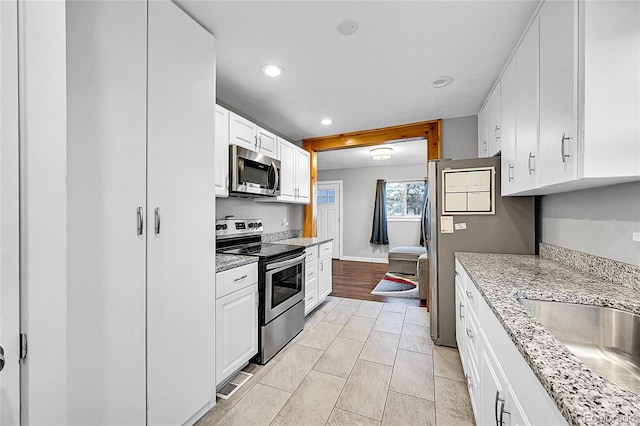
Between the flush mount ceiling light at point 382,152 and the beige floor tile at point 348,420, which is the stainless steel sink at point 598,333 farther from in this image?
the flush mount ceiling light at point 382,152

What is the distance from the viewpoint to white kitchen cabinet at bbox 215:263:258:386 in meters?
1.83

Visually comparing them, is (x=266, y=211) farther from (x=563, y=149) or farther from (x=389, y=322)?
(x=563, y=149)

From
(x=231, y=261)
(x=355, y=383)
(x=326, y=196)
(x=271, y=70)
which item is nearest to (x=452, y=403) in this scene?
(x=355, y=383)

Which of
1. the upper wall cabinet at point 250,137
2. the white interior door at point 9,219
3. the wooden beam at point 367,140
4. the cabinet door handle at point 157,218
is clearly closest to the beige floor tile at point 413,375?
the cabinet door handle at point 157,218

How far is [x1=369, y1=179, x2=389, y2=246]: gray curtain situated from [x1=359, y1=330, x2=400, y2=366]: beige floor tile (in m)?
4.01

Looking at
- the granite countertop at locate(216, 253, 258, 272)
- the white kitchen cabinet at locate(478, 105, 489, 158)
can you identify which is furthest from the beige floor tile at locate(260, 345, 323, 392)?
the white kitchen cabinet at locate(478, 105, 489, 158)

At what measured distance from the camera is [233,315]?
194cm

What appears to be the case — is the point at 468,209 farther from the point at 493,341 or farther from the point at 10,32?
the point at 10,32

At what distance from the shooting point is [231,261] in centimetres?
200

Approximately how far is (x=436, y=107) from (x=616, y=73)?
1997 mm

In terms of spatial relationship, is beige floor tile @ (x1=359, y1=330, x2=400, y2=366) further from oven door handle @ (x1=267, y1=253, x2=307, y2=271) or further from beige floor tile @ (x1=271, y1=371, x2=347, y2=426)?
oven door handle @ (x1=267, y1=253, x2=307, y2=271)

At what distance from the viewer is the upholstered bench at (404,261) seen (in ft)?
16.9

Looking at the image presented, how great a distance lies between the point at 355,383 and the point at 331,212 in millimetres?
5461

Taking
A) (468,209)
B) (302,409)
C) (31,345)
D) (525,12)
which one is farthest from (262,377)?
(525,12)
